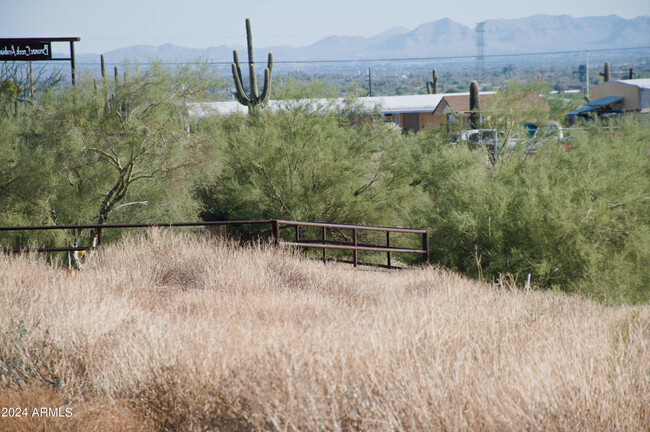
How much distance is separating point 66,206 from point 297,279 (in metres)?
15.8

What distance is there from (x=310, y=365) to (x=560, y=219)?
1446 centimetres

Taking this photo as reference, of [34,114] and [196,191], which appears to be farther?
[196,191]

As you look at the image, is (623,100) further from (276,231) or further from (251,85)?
(276,231)

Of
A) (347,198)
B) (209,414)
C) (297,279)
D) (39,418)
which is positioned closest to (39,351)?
(39,418)

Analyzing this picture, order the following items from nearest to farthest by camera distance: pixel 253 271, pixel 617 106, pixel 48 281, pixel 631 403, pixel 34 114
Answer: pixel 631 403 → pixel 48 281 → pixel 253 271 → pixel 34 114 → pixel 617 106

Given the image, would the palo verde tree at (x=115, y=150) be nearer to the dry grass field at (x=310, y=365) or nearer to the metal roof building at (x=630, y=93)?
the dry grass field at (x=310, y=365)

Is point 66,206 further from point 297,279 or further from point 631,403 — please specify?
point 631,403

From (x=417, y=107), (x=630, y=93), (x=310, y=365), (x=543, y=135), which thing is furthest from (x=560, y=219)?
(x=630, y=93)

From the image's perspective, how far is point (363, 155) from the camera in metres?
23.2

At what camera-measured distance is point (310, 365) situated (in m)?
4.12

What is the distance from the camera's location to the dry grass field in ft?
12.3

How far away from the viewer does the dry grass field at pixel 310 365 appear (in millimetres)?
3764

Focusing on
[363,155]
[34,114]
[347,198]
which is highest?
[34,114]

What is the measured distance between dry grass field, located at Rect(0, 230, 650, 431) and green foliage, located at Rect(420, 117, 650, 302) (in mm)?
11304
